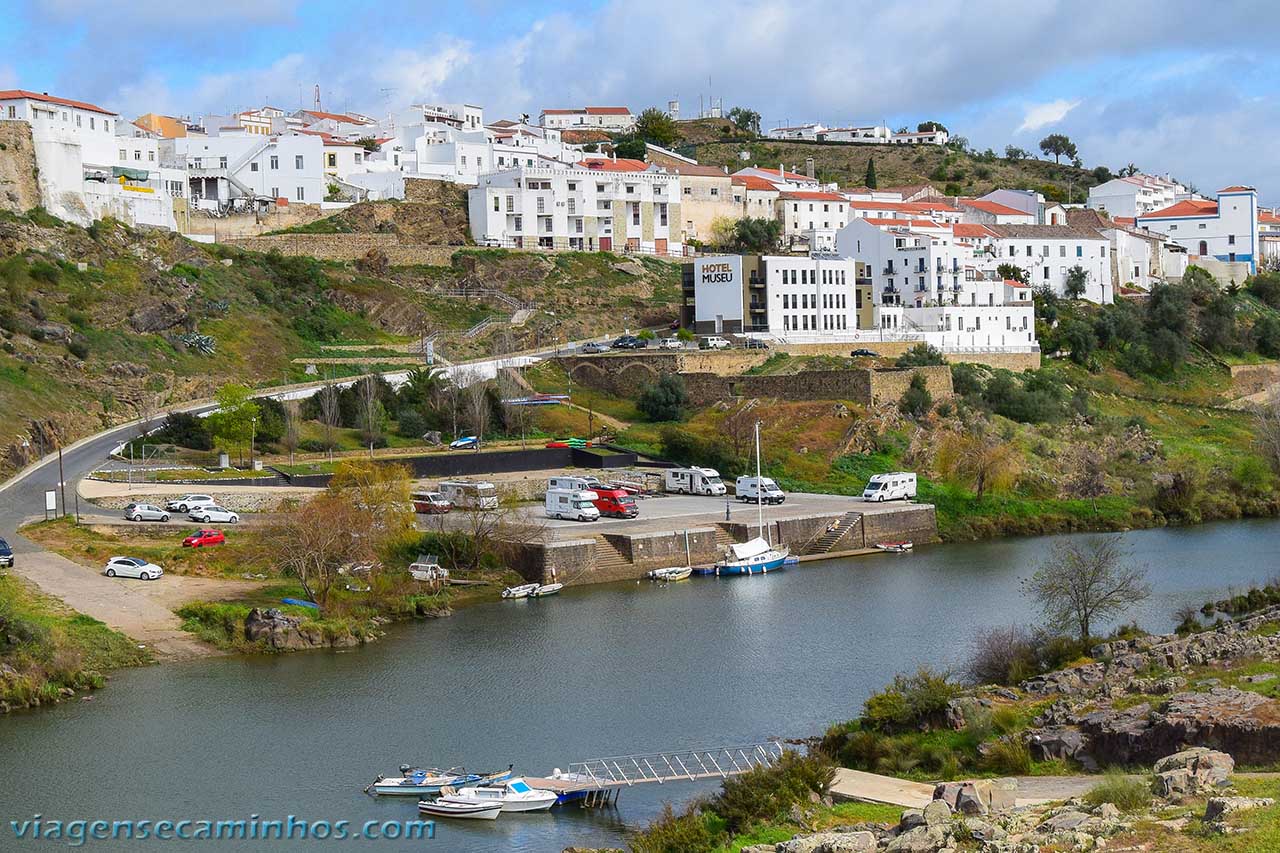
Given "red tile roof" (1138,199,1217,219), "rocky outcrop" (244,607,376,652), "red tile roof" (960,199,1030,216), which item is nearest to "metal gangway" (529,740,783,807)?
"rocky outcrop" (244,607,376,652)

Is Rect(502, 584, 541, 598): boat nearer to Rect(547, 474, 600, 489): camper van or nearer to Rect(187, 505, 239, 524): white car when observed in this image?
Rect(547, 474, 600, 489): camper van

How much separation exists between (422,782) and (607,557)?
17.7 m

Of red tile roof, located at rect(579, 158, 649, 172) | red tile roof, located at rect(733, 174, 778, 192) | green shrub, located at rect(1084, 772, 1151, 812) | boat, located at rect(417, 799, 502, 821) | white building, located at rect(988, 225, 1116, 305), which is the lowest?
boat, located at rect(417, 799, 502, 821)

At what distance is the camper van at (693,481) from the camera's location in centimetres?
4825

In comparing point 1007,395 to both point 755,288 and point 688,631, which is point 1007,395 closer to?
point 755,288

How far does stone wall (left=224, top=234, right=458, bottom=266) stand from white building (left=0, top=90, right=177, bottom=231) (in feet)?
13.0

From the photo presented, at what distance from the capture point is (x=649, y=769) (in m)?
23.3

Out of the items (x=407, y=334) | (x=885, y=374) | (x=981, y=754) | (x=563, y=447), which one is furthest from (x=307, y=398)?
(x=981, y=754)

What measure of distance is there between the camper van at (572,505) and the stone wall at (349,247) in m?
27.4

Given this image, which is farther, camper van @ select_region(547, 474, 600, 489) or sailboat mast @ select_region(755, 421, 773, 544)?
camper van @ select_region(547, 474, 600, 489)

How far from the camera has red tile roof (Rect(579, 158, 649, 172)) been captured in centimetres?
7912

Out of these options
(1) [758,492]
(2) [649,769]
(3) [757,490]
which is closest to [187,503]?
(1) [758,492]

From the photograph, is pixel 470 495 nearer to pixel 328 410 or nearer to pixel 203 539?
pixel 203 539

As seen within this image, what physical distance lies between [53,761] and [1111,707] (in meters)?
16.0
